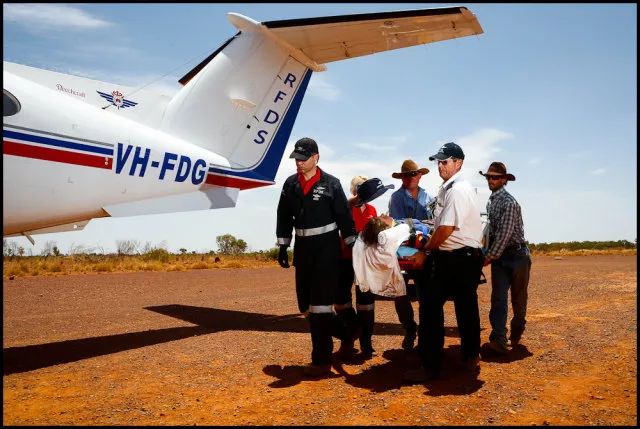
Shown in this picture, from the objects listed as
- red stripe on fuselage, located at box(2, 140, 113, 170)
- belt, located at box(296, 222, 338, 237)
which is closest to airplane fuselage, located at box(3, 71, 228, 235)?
red stripe on fuselage, located at box(2, 140, 113, 170)

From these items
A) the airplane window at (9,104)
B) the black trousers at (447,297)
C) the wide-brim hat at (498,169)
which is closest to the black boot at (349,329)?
the black trousers at (447,297)

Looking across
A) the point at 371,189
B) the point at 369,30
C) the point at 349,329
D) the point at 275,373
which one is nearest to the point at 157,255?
the point at 369,30

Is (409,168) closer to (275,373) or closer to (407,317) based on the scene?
(407,317)

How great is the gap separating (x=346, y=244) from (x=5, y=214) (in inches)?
156

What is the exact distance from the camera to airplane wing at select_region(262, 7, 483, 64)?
20.6 ft

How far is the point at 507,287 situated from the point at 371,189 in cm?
188

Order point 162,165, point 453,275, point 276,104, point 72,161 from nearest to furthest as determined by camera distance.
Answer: point 453,275 → point 72,161 → point 162,165 → point 276,104

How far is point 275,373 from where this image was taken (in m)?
4.52

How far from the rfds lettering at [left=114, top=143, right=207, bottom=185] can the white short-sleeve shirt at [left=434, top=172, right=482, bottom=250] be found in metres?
4.24

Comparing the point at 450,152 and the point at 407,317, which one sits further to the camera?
the point at 407,317

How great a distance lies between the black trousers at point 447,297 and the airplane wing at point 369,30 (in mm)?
3633

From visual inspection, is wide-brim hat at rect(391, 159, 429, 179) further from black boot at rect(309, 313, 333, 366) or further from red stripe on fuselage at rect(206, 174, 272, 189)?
red stripe on fuselage at rect(206, 174, 272, 189)

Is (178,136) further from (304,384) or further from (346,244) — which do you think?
(304,384)

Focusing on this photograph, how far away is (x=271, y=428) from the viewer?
3172 millimetres
